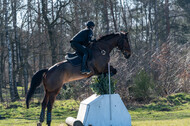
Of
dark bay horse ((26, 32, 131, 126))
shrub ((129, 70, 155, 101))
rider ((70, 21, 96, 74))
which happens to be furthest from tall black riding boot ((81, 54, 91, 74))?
shrub ((129, 70, 155, 101))

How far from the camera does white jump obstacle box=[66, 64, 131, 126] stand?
8883 mm

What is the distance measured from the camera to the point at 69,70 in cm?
931

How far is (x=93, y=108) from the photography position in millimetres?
8938

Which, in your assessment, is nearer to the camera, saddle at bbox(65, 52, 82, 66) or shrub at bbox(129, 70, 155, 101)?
saddle at bbox(65, 52, 82, 66)

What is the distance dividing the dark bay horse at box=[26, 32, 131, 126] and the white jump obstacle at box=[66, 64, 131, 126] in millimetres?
876

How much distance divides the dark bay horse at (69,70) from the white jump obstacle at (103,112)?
88cm

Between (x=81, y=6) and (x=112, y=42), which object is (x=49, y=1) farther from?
(x=112, y=42)

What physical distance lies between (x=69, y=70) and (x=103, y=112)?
167cm

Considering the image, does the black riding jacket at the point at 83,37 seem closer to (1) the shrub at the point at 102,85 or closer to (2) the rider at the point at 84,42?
(2) the rider at the point at 84,42

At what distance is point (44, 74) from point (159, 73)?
13.1 meters

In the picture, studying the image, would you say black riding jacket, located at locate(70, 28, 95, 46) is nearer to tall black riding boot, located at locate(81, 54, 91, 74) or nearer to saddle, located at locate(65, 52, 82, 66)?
saddle, located at locate(65, 52, 82, 66)

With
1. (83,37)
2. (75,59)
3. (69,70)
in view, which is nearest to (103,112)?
(69,70)

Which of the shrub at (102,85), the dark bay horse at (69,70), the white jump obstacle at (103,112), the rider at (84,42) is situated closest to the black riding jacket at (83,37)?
the rider at (84,42)

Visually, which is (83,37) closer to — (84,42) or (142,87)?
(84,42)
